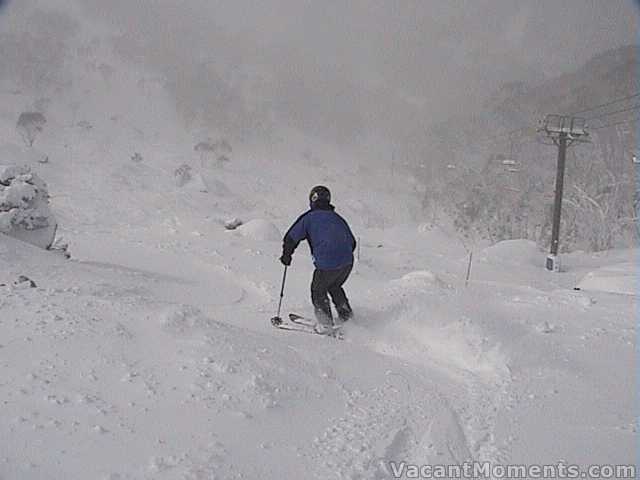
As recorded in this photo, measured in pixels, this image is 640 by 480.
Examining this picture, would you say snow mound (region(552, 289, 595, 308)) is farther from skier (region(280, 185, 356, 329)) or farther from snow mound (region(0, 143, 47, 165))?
snow mound (region(0, 143, 47, 165))

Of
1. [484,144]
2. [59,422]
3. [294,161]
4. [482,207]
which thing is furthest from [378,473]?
[484,144]

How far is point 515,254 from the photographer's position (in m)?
18.8

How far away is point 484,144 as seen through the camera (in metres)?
48.3

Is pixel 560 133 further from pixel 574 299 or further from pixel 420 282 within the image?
pixel 574 299

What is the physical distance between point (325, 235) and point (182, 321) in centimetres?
180

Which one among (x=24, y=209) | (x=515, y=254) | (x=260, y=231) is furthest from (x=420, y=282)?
(x=515, y=254)

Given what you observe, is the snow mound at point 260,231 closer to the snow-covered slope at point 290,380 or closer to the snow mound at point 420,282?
the snow-covered slope at point 290,380

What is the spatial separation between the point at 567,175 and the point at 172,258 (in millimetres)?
38732

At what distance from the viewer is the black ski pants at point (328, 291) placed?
16.1 ft

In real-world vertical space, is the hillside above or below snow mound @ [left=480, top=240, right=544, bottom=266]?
above

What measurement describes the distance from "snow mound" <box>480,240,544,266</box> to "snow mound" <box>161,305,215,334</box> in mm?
15028

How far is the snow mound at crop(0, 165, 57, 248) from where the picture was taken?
29.0 feet

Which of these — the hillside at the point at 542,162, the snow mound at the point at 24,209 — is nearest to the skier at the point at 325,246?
the snow mound at the point at 24,209

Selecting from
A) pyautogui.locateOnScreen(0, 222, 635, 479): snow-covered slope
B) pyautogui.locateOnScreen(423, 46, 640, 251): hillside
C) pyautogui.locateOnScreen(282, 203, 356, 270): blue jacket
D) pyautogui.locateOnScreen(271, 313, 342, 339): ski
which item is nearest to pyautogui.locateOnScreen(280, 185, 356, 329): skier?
pyautogui.locateOnScreen(282, 203, 356, 270): blue jacket
